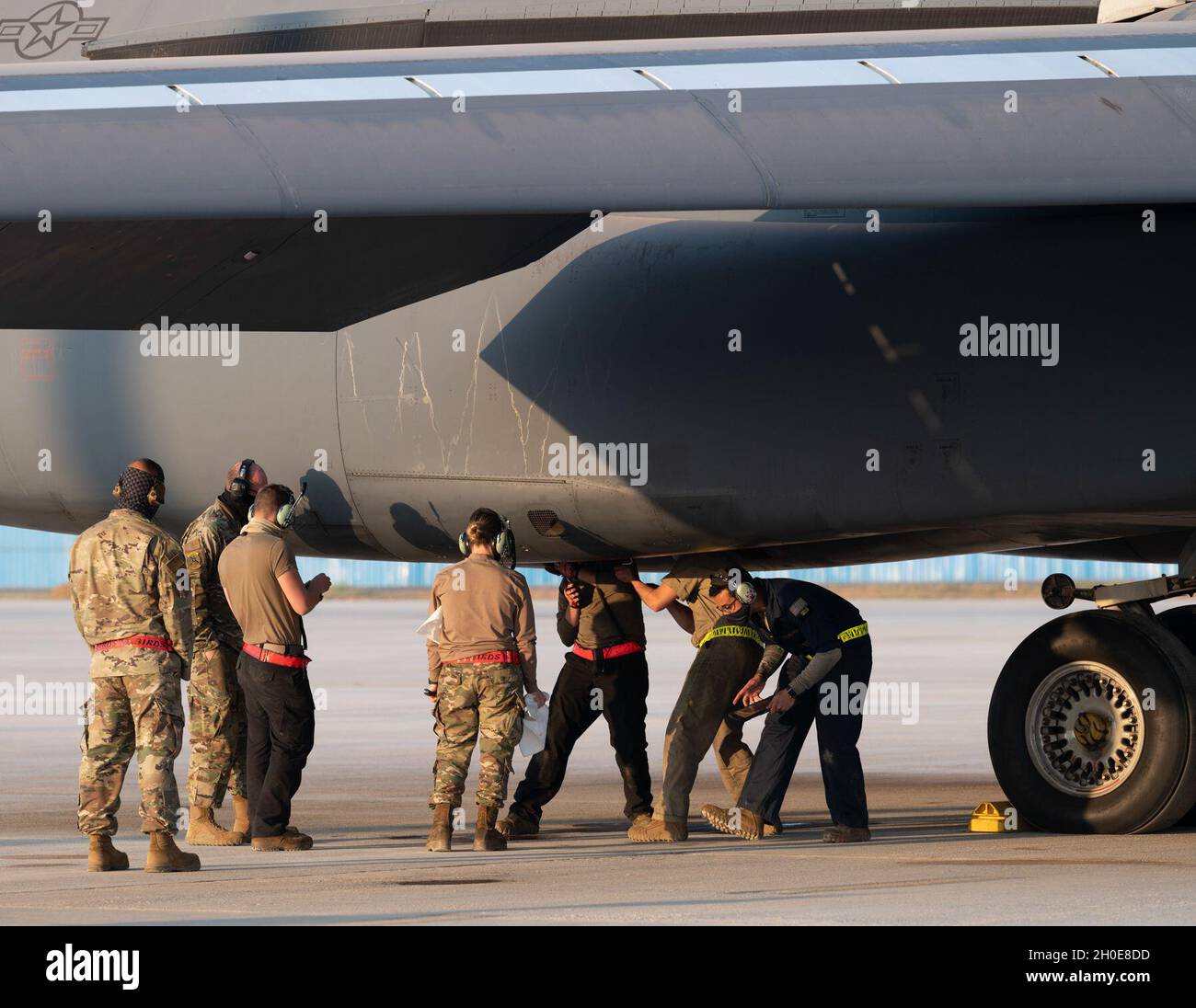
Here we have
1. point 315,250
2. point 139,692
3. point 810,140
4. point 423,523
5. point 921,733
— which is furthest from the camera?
point 921,733

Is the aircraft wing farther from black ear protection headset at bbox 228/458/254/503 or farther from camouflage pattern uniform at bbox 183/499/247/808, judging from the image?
black ear protection headset at bbox 228/458/254/503

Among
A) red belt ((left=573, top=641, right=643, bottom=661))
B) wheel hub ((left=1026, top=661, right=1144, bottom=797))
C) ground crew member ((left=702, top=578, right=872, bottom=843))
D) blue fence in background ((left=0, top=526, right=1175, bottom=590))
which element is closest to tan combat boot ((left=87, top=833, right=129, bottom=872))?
red belt ((left=573, top=641, right=643, bottom=661))

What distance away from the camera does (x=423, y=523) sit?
12.5 meters

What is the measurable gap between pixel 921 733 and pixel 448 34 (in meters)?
11.4

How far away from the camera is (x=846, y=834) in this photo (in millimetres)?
11422

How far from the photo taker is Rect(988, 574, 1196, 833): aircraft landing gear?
1136 centimetres

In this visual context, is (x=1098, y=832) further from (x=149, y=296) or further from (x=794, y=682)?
(x=149, y=296)

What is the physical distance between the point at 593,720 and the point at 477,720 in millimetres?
1424

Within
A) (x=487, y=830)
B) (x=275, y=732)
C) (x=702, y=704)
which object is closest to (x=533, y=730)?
(x=487, y=830)

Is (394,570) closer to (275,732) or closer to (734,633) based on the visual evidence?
(734,633)

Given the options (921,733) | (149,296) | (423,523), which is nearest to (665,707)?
(921,733)

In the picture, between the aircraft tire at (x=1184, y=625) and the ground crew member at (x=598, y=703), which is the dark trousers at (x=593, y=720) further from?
the aircraft tire at (x=1184, y=625)

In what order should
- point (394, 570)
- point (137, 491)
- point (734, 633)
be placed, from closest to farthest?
point (137, 491) < point (734, 633) < point (394, 570)

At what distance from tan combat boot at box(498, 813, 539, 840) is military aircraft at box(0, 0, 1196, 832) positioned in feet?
5.46
